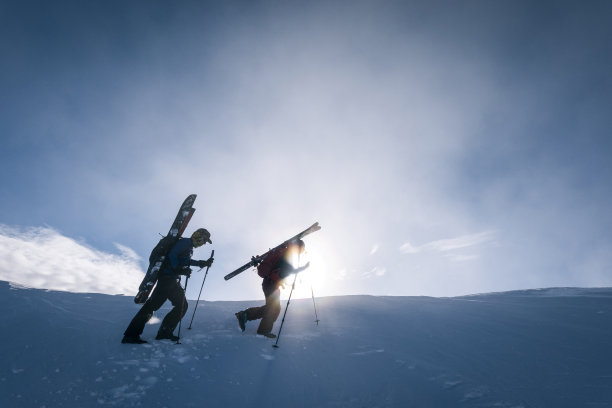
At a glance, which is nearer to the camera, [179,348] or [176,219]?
[179,348]

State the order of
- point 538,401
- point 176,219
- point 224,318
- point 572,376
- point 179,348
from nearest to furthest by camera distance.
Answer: point 538,401, point 572,376, point 179,348, point 224,318, point 176,219

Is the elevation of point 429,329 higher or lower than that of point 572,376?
higher

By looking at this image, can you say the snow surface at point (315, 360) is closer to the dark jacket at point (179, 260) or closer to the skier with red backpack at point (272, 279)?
the skier with red backpack at point (272, 279)

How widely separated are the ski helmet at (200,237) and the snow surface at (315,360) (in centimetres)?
178

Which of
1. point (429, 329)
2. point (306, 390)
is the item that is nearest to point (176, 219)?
point (306, 390)

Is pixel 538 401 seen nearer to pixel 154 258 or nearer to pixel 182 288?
pixel 182 288

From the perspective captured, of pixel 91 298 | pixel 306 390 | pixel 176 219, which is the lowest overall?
pixel 306 390

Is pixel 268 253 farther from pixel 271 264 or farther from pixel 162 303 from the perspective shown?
pixel 162 303

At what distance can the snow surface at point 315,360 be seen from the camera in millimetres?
3592

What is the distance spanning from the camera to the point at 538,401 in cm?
345

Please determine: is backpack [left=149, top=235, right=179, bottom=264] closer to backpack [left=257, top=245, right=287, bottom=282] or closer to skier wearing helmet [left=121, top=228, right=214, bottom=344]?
skier wearing helmet [left=121, top=228, right=214, bottom=344]

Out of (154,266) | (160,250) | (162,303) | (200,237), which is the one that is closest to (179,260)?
(200,237)

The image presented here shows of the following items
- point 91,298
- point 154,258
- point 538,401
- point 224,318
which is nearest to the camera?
point 538,401

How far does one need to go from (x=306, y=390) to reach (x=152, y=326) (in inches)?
156
